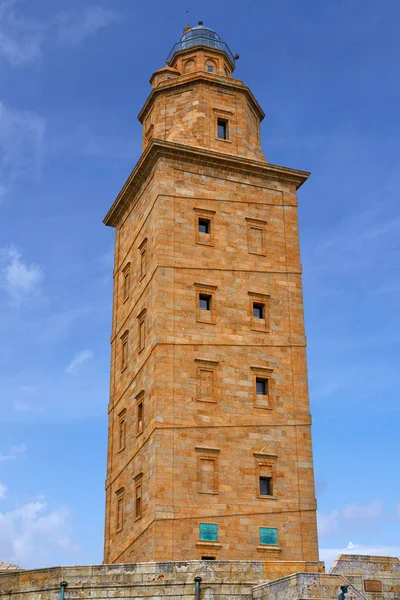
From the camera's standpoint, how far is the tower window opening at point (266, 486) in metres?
37.1

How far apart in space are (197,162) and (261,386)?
37.0ft

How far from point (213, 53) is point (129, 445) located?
22179mm

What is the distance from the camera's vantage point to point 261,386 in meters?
39.2

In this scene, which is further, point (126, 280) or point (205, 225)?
point (126, 280)

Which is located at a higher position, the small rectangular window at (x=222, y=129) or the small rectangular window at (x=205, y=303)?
the small rectangular window at (x=222, y=129)

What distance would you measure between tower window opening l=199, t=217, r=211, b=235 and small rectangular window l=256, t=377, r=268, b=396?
7.43 meters

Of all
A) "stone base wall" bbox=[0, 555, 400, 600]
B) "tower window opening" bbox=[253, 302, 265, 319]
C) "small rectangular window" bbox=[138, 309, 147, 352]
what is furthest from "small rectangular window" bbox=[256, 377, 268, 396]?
"stone base wall" bbox=[0, 555, 400, 600]

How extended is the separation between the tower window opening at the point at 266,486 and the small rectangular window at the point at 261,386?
12.4 ft

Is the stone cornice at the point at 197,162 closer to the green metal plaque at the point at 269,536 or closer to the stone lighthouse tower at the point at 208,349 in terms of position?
the stone lighthouse tower at the point at 208,349

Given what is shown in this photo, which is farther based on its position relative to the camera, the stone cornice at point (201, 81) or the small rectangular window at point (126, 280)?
the stone cornice at point (201, 81)

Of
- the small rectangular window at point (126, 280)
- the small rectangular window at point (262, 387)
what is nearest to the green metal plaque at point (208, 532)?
the small rectangular window at point (262, 387)

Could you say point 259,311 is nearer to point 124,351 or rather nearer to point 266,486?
point 124,351

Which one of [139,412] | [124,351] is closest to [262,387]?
[139,412]

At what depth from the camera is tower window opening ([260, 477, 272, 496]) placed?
3712 cm
